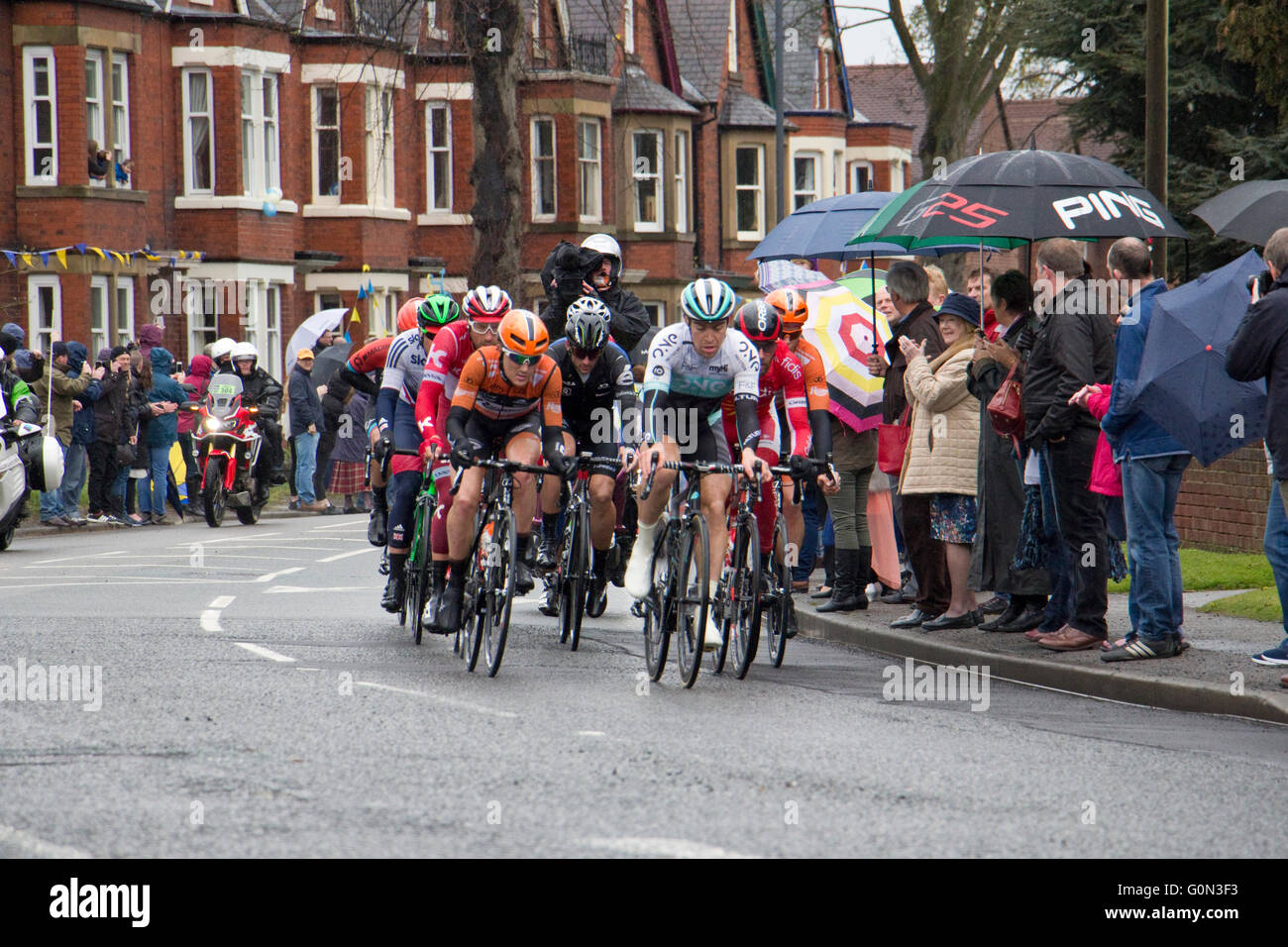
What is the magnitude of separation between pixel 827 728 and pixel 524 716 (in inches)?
53.0

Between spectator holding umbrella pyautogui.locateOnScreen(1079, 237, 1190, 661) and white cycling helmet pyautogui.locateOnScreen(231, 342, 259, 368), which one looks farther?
white cycling helmet pyautogui.locateOnScreen(231, 342, 259, 368)

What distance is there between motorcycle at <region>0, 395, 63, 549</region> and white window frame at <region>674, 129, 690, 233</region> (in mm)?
30427

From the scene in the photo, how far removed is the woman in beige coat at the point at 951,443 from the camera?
11.6 metres

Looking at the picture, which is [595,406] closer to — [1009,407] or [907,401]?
[907,401]

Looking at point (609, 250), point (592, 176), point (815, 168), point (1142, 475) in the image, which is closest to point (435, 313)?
point (609, 250)

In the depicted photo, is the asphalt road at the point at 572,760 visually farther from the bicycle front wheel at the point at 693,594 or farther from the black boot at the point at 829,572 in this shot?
the black boot at the point at 829,572

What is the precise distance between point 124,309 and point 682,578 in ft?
84.4

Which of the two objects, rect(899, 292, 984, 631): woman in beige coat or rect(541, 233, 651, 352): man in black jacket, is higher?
rect(541, 233, 651, 352): man in black jacket

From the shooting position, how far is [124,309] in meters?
33.4

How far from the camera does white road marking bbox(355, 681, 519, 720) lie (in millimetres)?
8680

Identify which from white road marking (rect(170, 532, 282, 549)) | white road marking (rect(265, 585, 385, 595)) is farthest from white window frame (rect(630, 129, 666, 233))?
white road marking (rect(265, 585, 385, 595))

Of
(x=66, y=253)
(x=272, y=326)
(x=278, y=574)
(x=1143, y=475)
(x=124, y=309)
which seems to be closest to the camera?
(x=1143, y=475)

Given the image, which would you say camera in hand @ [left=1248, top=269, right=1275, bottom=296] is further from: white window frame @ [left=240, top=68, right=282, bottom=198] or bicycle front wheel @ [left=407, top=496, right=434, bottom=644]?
white window frame @ [left=240, top=68, right=282, bottom=198]
